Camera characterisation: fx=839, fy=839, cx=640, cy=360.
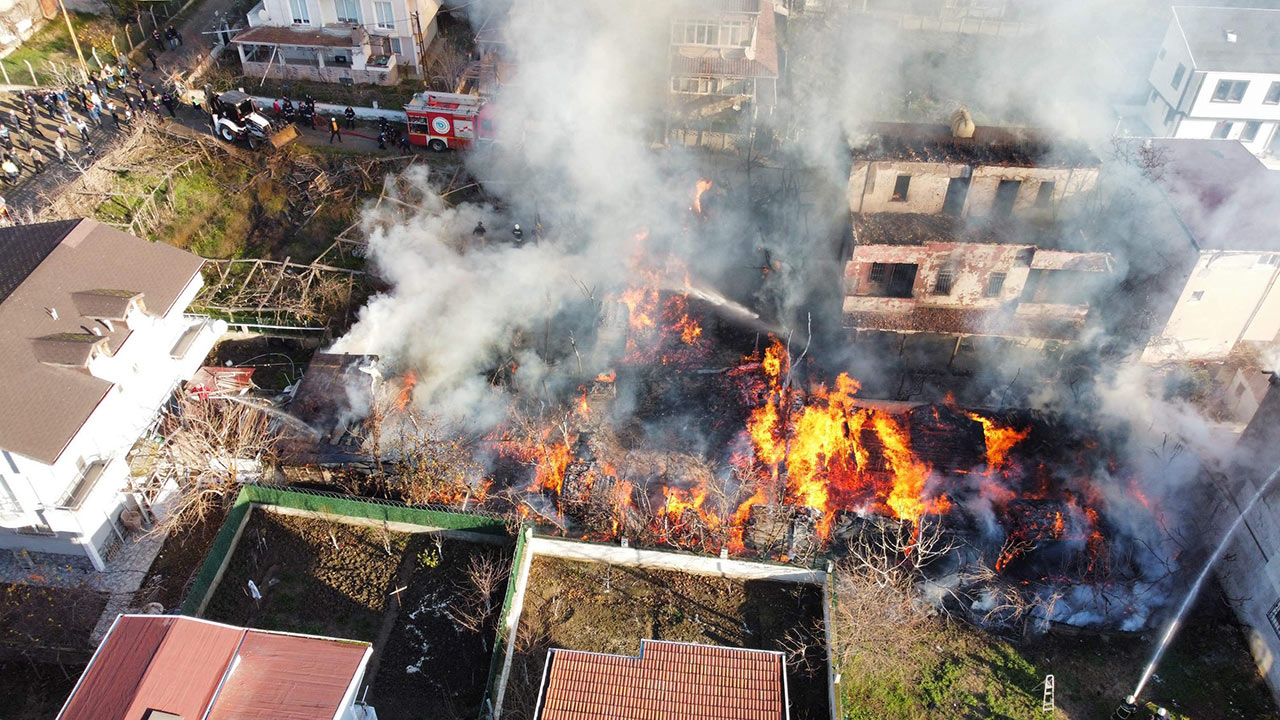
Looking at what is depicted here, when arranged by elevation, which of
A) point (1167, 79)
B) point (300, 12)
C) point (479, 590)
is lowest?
point (479, 590)

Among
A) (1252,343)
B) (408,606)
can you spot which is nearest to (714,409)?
(408,606)

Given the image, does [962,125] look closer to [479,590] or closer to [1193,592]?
[1193,592]

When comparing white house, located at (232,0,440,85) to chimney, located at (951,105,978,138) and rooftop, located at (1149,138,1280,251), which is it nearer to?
chimney, located at (951,105,978,138)

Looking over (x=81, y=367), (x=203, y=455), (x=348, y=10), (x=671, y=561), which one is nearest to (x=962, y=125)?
(x=671, y=561)

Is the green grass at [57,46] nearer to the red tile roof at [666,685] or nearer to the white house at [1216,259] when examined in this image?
the red tile roof at [666,685]

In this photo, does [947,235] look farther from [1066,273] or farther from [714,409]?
[714,409]

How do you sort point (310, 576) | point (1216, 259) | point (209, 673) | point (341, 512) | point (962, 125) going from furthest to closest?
1. point (962, 125)
2. point (1216, 259)
3. point (341, 512)
4. point (310, 576)
5. point (209, 673)
